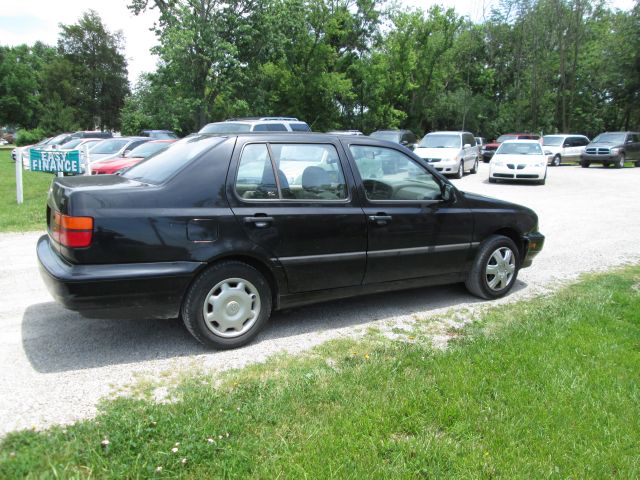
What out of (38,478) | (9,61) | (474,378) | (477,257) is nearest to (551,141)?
(477,257)

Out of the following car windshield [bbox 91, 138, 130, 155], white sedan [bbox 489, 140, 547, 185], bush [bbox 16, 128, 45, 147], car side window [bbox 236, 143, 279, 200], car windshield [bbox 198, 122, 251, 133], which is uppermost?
bush [bbox 16, 128, 45, 147]

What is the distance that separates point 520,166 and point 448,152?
2.80 meters

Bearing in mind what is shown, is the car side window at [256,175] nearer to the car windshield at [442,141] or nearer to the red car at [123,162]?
the red car at [123,162]

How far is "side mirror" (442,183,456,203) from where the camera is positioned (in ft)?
16.8

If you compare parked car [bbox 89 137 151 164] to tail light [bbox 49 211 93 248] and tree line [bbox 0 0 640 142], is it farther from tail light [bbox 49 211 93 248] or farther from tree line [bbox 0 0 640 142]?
tail light [bbox 49 211 93 248]

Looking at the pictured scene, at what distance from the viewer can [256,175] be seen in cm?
422

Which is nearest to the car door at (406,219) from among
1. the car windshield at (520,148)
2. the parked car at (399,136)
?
the car windshield at (520,148)

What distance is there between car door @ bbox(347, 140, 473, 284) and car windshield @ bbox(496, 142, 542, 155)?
15.0 m

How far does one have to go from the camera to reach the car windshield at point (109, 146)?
62.0ft

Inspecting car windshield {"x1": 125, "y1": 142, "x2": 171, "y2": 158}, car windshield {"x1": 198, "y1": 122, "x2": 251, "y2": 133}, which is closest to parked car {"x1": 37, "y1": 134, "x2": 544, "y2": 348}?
car windshield {"x1": 125, "y1": 142, "x2": 171, "y2": 158}

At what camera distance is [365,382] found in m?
3.43

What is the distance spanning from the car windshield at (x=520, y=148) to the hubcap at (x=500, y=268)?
14420 mm

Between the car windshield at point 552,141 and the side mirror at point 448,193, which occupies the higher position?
the car windshield at point 552,141

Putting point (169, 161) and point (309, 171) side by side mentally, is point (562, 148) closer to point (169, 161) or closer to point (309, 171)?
point (309, 171)
